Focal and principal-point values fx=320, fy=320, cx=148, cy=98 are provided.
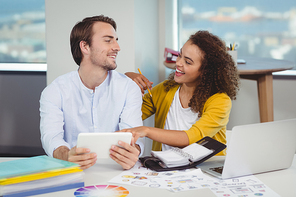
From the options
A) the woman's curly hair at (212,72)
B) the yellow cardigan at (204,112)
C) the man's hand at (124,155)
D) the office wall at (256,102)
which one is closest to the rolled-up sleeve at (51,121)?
the man's hand at (124,155)

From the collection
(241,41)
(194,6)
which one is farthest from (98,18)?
(241,41)

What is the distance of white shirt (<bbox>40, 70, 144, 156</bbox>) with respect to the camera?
163cm

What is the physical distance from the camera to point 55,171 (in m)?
0.96

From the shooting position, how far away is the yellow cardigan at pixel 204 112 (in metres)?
1.58

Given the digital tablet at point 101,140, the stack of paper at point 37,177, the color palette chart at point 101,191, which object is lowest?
the color palette chart at point 101,191

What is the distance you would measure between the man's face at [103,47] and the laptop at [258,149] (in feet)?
2.67

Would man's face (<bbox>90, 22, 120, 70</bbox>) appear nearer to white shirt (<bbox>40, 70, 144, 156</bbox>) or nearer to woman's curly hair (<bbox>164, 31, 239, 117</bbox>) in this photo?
white shirt (<bbox>40, 70, 144, 156</bbox>)

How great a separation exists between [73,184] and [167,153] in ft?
1.27

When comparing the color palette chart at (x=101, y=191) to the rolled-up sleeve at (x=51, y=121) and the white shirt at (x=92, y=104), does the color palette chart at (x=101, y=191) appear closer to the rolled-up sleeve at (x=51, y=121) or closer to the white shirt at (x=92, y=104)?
the rolled-up sleeve at (x=51, y=121)

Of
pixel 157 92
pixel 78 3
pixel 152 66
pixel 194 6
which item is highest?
pixel 194 6

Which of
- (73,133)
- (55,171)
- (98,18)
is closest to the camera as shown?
(55,171)

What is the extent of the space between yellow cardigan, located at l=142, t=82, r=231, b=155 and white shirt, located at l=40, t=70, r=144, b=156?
217mm

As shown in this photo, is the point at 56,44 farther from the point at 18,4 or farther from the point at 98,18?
the point at 18,4

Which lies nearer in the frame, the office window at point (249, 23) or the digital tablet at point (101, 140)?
the digital tablet at point (101, 140)
